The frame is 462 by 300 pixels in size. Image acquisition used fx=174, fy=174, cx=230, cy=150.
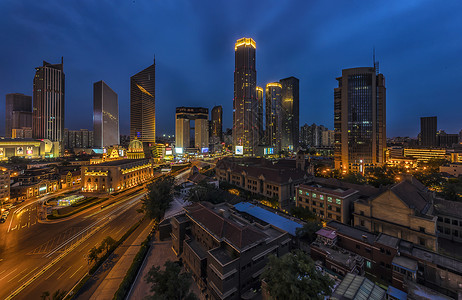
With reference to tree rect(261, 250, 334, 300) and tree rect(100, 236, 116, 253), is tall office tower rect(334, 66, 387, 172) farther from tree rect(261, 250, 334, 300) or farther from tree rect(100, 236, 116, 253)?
tree rect(100, 236, 116, 253)

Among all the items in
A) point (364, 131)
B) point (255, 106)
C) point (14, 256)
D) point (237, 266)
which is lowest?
point (14, 256)

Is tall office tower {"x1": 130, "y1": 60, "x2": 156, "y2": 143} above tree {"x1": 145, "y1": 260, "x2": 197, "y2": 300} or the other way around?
above

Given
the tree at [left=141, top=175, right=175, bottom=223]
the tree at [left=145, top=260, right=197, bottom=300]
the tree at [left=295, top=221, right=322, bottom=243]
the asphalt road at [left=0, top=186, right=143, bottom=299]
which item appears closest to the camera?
the tree at [left=145, top=260, right=197, bottom=300]

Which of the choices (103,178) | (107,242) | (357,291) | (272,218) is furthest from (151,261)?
(103,178)

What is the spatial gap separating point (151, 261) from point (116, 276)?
4.85 m

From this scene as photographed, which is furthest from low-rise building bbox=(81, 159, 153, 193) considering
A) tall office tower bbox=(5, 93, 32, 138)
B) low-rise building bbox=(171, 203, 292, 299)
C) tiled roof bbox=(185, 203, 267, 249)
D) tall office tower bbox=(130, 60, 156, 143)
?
tall office tower bbox=(5, 93, 32, 138)

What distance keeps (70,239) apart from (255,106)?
550 feet

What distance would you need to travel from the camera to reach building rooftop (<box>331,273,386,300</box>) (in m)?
16.0

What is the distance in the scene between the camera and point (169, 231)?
117 feet

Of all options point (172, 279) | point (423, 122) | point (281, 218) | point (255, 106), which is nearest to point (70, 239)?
point (172, 279)

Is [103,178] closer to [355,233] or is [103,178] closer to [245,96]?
[355,233]

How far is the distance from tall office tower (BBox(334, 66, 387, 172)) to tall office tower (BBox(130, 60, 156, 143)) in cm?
16988

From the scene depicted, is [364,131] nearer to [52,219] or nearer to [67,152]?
[52,219]

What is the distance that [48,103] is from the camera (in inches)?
6038
